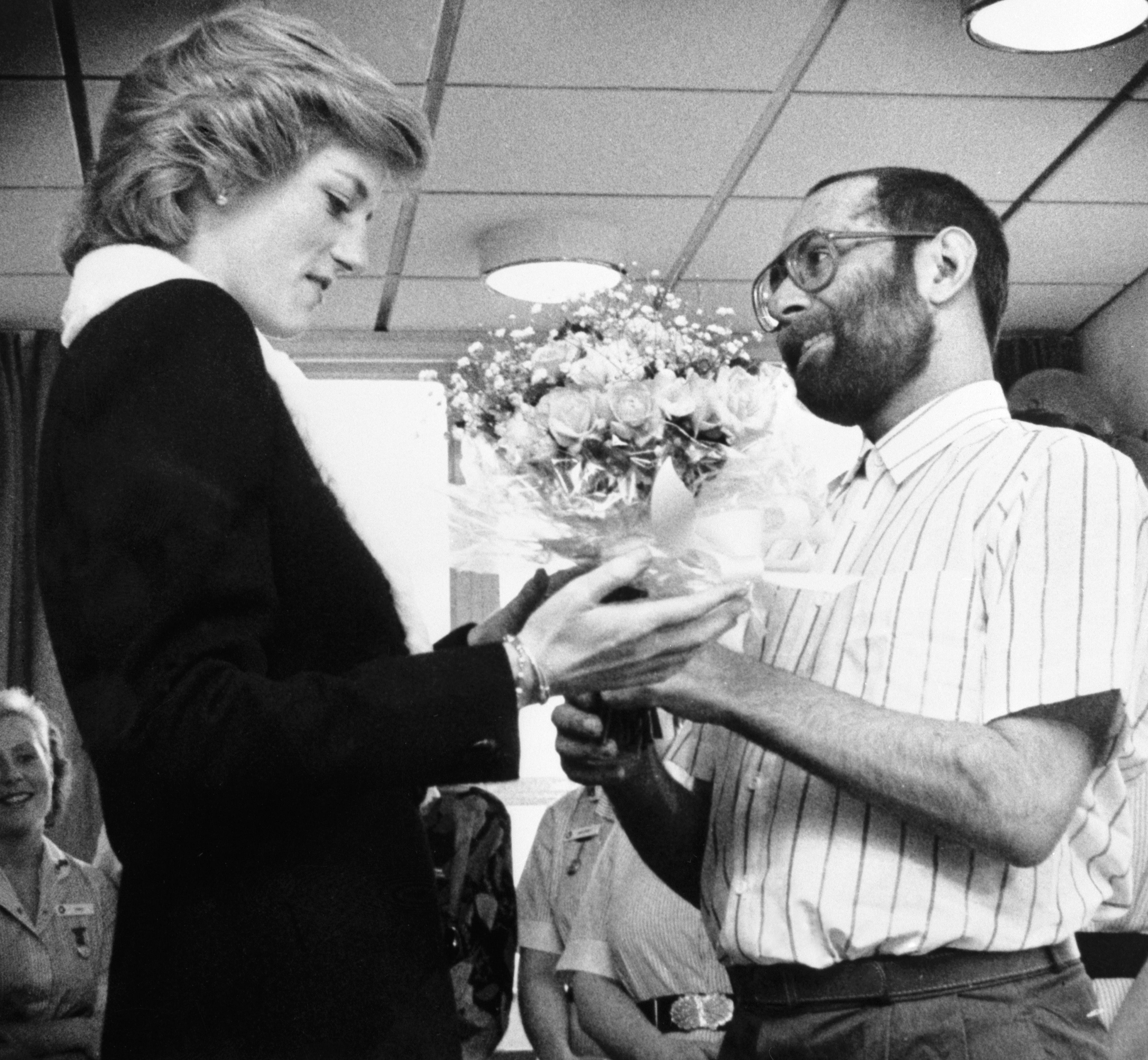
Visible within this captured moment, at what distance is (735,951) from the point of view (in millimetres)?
1688

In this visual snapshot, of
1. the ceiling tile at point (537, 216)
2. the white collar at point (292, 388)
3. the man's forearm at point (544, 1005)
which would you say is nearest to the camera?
the white collar at point (292, 388)

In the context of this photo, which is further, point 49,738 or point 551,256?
point 551,256

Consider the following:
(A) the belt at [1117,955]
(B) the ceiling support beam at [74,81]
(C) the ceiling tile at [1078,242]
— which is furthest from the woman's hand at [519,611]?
(C) the ceiling tile at [1078,242]

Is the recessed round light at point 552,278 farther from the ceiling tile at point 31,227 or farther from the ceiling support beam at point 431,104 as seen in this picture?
the ceiling tile at point 31,227

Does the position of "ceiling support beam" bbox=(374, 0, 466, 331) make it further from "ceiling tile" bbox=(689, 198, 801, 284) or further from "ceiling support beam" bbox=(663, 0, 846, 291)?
"ceiling tile" bbox=(689, 198, 801, 284)

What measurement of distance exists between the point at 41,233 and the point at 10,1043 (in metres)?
2.94

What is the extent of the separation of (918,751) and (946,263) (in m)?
0.77

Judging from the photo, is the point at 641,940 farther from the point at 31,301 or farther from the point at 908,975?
the point at 31,301

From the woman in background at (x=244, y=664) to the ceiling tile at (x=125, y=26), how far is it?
2.78 metres

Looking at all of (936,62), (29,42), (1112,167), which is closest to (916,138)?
(936,62)

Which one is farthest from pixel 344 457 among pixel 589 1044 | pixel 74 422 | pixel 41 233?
pixel 41 233

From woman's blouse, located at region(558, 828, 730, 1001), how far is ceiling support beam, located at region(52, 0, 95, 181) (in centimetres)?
210

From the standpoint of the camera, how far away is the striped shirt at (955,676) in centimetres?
157

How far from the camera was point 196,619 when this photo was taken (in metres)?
1.16
